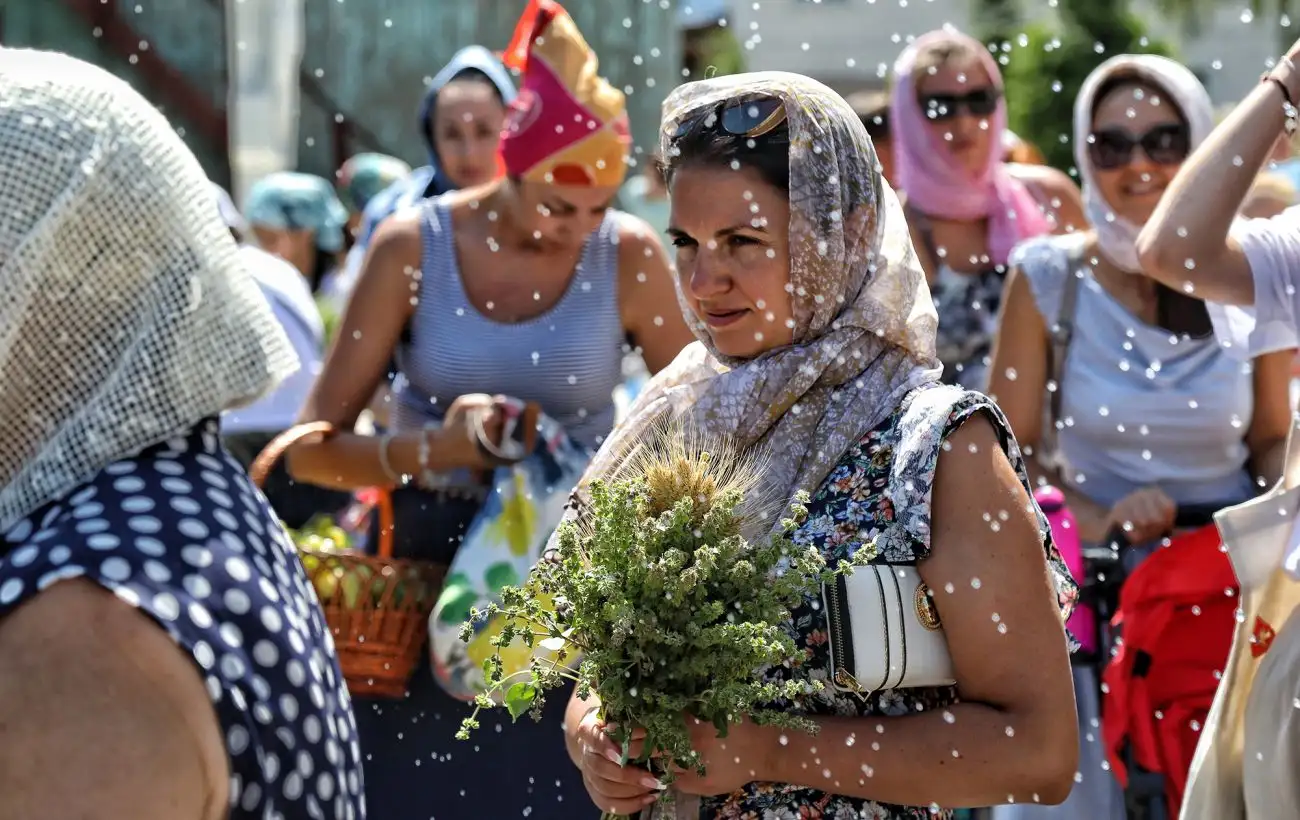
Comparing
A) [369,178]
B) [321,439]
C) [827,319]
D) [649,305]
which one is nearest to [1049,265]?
[649,305]

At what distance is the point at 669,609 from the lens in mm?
2443

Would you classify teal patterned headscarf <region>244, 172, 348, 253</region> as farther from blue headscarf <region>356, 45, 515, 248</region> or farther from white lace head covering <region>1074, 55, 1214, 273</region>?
white lace head covering <region>1074, 55, 1214, 273</region>

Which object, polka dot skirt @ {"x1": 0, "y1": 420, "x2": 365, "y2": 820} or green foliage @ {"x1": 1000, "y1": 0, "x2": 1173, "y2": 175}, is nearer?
polka dot skirt @ {"x1": 0, "y1": 420, "x2": 365, "y2": 820}

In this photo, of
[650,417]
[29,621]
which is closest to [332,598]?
[650,417]

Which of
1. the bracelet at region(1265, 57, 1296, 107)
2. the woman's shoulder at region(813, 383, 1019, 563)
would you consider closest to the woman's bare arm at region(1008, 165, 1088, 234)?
the bracelet at region(1265, 57, 1296, 107)

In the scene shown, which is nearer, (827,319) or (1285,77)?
(827,319)

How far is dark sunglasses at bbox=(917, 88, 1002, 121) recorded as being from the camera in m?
6.03

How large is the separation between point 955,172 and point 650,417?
313 cm

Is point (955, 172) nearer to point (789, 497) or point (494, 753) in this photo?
point (494, 753)

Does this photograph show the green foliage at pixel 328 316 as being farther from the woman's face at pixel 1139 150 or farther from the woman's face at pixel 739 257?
the woman's face at pixel 739 257

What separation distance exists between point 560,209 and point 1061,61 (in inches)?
1101

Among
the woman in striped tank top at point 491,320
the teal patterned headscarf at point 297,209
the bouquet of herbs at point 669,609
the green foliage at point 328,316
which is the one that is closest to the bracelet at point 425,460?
the woman in striped tank top at point 491,320

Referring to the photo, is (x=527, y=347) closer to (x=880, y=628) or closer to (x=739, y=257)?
(x=739, y=257)

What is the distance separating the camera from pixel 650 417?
9.89ft
